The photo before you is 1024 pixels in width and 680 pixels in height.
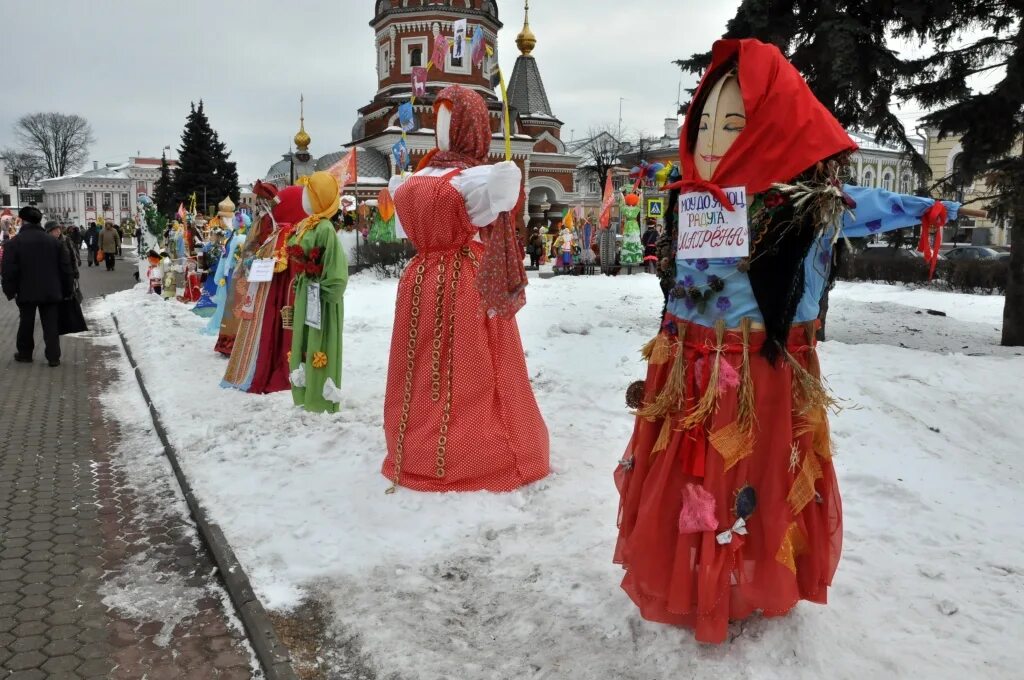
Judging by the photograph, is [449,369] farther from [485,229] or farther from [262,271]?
→ [262,271]

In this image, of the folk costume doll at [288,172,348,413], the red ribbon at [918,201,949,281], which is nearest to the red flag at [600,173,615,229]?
the folk costume doll at [288,172,348,413]

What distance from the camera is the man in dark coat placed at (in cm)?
887

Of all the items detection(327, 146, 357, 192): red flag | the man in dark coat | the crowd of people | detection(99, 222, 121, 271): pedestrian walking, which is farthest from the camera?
detection(99, 222, 121, 271): pedestrian walking

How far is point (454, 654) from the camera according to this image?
9.23ft

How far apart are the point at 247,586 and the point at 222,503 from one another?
1.11 metres

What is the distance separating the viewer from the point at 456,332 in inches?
167

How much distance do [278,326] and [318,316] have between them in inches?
45.4

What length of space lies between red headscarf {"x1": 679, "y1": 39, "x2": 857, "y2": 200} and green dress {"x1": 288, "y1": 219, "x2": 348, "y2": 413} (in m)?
3.90

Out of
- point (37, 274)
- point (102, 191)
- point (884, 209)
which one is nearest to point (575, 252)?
point (37, 274)

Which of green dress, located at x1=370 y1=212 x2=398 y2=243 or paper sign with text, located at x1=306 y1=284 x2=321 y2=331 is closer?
paper sign with text, located at x1=306 y1=284 x2=321 y2=331

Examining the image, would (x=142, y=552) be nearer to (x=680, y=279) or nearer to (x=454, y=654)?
(x=454, y=654)

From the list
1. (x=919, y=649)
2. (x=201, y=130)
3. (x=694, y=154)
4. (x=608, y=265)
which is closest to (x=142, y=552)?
(x=694, y=154)

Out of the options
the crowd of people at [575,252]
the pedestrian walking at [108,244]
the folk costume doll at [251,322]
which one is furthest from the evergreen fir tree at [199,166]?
the folk costume doll at [251,322]

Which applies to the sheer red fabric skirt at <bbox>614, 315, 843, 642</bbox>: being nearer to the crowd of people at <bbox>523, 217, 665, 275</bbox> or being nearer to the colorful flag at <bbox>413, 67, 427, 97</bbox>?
the colorful flag at <bbox>413, 67, 427, 97</bbox>
